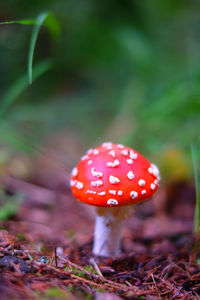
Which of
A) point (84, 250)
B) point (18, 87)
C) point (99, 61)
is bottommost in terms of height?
point (84, 250)

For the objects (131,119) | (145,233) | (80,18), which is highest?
(80,18)

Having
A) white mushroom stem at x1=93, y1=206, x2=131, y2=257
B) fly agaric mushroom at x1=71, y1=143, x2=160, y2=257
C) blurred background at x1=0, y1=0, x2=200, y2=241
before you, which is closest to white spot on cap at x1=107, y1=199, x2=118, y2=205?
fly agaric mushroom at x1=71, y1=143, x2=160, y2=257

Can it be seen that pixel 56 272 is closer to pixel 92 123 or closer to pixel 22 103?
pixel 92 123

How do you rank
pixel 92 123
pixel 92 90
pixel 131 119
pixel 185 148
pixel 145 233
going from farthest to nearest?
1. pixel 92 90
2. pixel 92 123
3. pixel 131 119
4. pixel 185 148
5. pixel 145 233

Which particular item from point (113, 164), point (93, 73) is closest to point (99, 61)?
point (93, 73)

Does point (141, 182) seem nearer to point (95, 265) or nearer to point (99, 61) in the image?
point (95, 265)

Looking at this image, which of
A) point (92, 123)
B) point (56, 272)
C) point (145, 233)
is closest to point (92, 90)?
point (92, 123)
